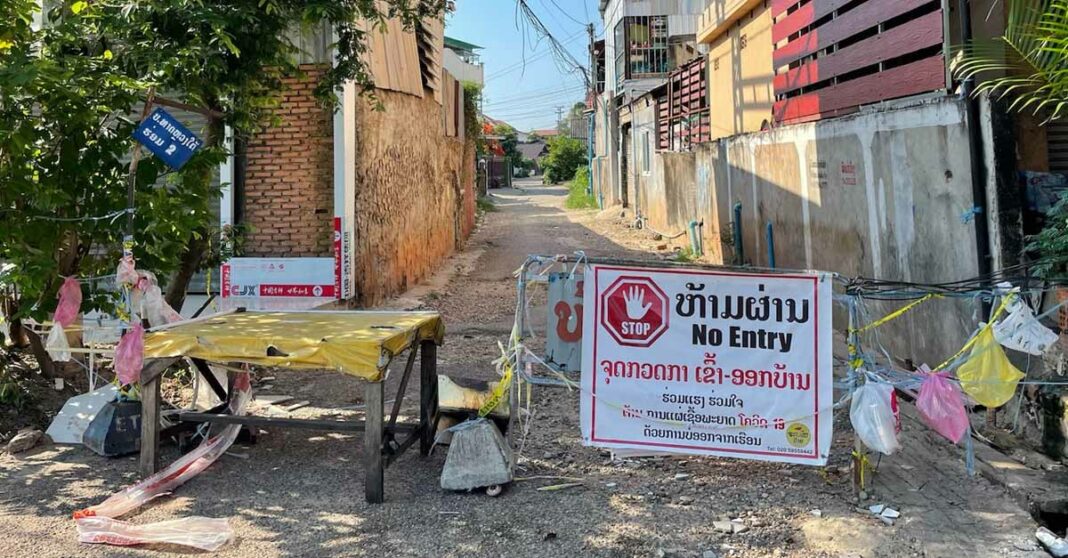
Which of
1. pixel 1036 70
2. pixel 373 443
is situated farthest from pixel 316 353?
pixel 1036 70

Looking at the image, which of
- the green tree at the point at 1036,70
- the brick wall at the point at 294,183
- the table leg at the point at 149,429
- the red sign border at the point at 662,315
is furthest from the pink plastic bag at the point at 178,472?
the green tree at the point at 1036,70

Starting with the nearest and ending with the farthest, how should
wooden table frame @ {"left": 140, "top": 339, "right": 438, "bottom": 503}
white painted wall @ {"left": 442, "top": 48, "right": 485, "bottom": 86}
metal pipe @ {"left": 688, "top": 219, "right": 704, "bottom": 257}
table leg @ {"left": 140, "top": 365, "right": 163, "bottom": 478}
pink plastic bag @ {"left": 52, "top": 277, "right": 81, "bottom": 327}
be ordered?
wooden table frame @ {"left": 140, "top": 339, "right": 438, "bottom": 503}, table leg @ {"left": 140, "top": 365, "right": 163, "bottom": 478}, pink plastic bag @ {"left": 52, "top": 277, "right": 81, "bottom": 327}, metal pipe @ {"left": 688, "top": 219, "right": 704, "bottom": 257}, white painted wall @ {"left": 442, "top": 48, "right": 485, "bottom": 86}

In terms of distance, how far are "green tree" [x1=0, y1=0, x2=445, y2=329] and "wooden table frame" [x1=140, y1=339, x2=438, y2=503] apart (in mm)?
1237

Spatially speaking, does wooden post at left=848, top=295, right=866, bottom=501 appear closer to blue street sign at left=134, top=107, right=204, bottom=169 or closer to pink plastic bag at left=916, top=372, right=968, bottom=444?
pink plastic bag at left=916, top=372, right=968, bottom=444

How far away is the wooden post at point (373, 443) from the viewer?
15.2ft

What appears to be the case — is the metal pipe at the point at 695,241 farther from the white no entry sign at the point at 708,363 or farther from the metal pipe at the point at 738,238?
the white no entry sign at the point at 708,363

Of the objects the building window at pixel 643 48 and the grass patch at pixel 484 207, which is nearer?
the building window at pixel 643 48

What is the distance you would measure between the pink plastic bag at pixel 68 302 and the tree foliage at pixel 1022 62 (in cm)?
650

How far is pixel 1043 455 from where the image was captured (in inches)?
197

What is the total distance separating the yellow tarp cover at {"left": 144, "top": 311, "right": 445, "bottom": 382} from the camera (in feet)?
14.8

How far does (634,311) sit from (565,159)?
193ft

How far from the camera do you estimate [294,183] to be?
10.1 meters

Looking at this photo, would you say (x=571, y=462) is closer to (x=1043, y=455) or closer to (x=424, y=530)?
(x=424, y=530)

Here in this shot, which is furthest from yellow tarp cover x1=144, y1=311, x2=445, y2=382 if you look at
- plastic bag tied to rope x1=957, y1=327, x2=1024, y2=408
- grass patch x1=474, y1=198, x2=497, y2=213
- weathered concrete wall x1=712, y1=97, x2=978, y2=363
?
grass patch x1=474, y1=198, x2=497, y2=213
